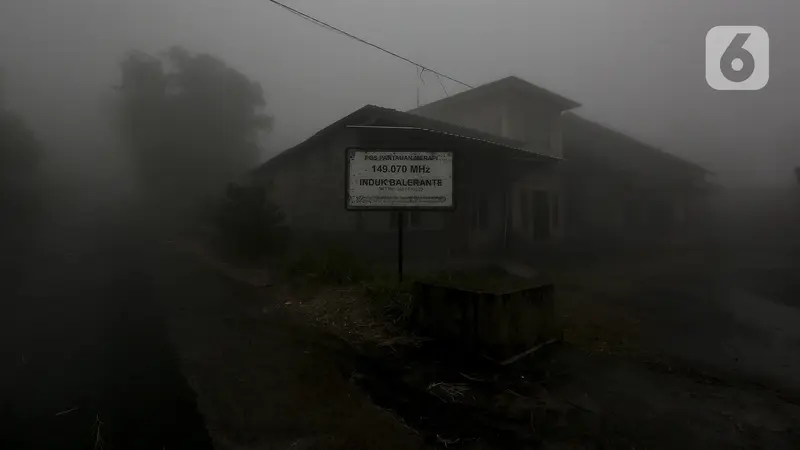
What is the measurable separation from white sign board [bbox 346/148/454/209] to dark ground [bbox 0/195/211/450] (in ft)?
11.8

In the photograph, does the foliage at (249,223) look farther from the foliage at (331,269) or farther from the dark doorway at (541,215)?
the dark doorway at (541,215)

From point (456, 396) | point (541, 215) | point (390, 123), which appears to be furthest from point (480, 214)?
point (456, 396)

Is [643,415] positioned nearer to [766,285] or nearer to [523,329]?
[523,329]

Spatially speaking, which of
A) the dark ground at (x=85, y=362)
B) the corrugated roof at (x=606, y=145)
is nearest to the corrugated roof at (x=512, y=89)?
the corrugated roof at (x=606, y=145)

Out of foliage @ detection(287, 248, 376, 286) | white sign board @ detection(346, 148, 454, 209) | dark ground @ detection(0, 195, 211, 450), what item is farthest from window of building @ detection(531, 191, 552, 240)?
dark ground @ detection(0, 195, 211, 450)

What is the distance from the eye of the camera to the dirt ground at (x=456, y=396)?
2758 mm

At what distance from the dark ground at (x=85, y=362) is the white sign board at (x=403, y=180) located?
3.60 metres

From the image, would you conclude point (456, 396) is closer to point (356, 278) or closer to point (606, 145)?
point (356, 278)

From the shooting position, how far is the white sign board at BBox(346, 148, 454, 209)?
694cm

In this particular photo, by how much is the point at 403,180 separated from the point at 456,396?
420 centimetres

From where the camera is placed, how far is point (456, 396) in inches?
133

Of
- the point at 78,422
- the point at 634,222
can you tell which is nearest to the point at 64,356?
the point at 78,422

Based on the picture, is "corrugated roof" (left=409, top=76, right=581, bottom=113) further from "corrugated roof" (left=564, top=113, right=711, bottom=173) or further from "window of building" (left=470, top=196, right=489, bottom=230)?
"window of building" (left=470, top=196, right=489, bottom=230)

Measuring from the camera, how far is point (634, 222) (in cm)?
1009
